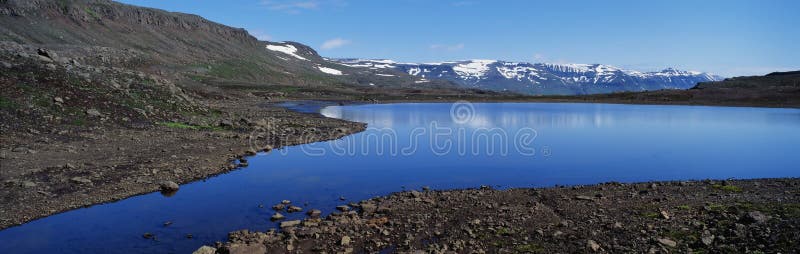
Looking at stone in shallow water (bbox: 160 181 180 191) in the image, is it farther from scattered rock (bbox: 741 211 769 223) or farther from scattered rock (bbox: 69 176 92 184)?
scattered rock (bbox: 741 211 769 223)

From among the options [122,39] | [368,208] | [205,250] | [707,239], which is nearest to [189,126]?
[368,208]

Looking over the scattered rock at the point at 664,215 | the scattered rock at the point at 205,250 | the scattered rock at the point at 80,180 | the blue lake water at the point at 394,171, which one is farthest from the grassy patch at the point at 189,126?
the scattered rock at the point at 664,215

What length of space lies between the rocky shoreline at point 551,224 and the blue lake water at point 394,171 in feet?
7.12

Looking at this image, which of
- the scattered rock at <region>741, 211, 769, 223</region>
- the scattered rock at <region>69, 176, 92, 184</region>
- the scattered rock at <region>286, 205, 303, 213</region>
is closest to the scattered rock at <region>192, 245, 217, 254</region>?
the scattered rock at <region>286, 205, 303, 213</region>

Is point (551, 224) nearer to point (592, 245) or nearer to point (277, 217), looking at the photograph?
point (592, 245)

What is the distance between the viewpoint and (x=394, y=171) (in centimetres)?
2725

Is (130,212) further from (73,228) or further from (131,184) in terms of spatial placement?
(131,184)

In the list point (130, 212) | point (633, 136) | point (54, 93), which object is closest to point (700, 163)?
point (633, 136)

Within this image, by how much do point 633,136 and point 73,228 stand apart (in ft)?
148

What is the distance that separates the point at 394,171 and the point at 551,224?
12351 mm

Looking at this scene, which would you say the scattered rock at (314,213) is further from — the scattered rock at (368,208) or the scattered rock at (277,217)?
the scattered rock at (368,208)

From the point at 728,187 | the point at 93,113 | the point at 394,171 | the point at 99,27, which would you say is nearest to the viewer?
the point at 728,187

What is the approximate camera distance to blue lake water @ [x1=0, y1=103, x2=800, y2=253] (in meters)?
15.6

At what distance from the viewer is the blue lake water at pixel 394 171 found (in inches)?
614
